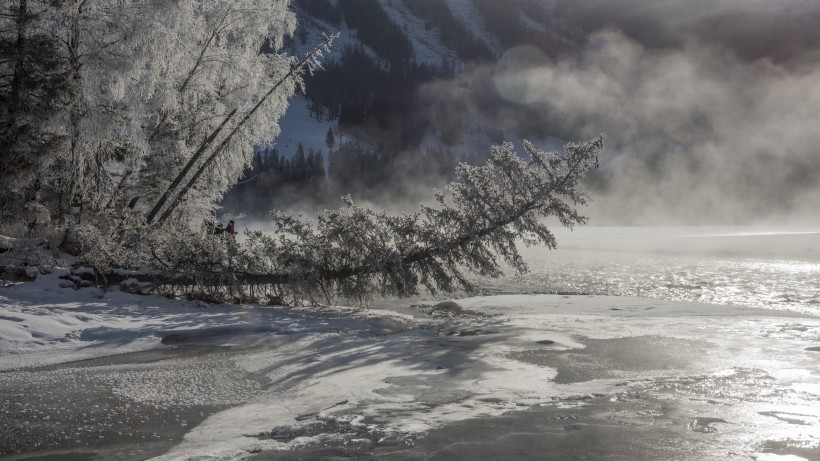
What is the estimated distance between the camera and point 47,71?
15.9 metres

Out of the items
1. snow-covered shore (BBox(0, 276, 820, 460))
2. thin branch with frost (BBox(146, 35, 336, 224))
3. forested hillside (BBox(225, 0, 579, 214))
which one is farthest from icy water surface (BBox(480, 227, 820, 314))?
forested hillside (BBox(225, 0, 579, 214))

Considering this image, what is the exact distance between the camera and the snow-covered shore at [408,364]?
20.0 feet

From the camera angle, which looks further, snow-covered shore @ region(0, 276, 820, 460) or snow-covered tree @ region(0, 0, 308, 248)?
snow-covered tree @ region(0, 0, 308, 248)

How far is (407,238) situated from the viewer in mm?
15375

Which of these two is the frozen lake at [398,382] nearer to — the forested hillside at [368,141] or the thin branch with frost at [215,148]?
the thin branch with frost at [215,148]

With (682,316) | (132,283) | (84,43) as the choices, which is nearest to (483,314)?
(682,316)

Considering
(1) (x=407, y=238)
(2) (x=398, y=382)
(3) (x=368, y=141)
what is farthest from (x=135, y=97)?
(3) (x=368, y=141)

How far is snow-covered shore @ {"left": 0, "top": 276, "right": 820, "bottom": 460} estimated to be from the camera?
608cm

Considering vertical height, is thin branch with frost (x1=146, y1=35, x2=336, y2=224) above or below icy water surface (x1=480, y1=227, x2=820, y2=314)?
above

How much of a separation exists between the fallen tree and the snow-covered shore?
3.07 ft

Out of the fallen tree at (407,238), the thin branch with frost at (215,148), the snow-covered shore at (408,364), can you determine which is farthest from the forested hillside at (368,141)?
the snow-covered shore at (408,364)

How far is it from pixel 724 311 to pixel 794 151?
18174cm

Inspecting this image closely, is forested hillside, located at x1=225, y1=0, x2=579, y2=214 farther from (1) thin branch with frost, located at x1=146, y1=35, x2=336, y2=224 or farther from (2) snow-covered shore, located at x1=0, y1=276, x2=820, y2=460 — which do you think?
(2) snow-covered shore, located at x1=0, y1=276, x2=820, y2=460

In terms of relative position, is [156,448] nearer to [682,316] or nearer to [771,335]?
[771,335]
